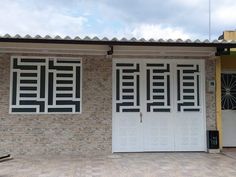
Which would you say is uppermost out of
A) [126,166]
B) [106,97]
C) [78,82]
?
[78,82]

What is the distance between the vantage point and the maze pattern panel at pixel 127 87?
9.50m

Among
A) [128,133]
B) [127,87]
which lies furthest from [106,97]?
[128,133]

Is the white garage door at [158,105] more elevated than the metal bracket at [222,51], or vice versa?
the metal bracket at [222,51]

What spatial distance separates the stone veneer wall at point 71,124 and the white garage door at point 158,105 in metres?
0.31

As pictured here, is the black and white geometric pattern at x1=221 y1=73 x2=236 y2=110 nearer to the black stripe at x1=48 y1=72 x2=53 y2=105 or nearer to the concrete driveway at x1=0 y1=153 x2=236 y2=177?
the concrete driveway at x1=0 y1=153 x2=236 y2=177

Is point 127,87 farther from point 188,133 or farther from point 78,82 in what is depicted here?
point 188,133

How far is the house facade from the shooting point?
29.7ft

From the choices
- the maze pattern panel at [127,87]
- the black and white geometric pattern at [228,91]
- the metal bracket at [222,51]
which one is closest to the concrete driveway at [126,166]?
the maze pattern panel at [127,87]

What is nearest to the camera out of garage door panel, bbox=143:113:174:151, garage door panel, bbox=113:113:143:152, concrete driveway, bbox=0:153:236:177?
concrete driveway, bbox=0:153:236:177

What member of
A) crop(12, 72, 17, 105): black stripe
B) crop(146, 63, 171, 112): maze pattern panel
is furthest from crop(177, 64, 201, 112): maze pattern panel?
crop(12, 72, 17, 105): black stripe

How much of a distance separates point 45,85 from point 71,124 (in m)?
1.32

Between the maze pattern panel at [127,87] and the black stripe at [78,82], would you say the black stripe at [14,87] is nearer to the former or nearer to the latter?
the black stripe at [78,82]

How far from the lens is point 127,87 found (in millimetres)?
9539

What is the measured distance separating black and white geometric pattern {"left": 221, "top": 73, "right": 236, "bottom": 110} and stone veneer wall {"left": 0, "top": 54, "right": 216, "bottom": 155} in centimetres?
389
